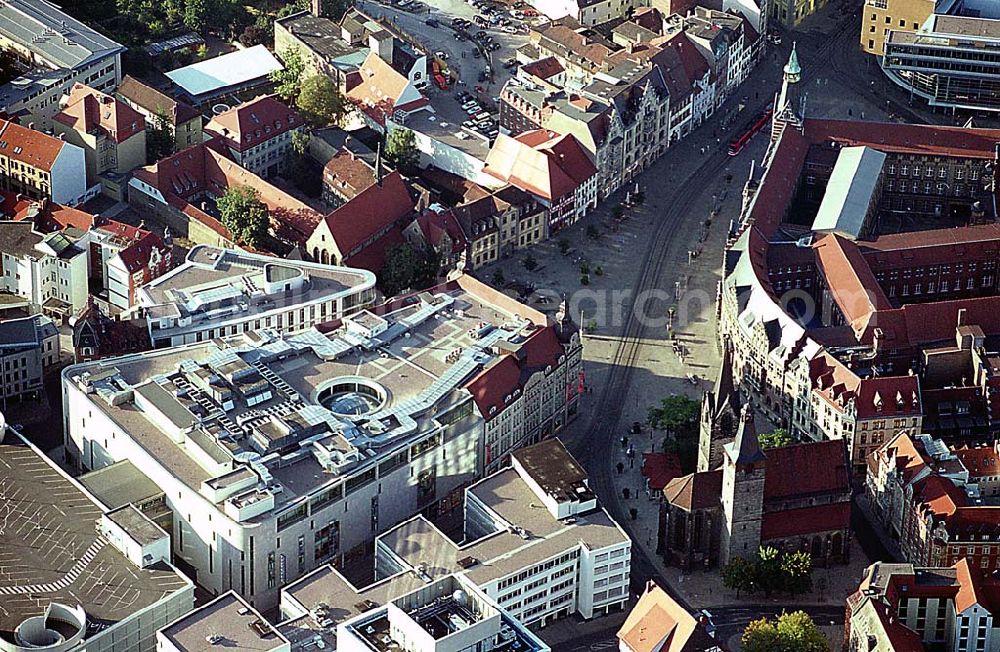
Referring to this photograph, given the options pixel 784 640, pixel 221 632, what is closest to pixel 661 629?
pixel 784 640

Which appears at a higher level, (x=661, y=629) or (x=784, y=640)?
(x=661, y=629)

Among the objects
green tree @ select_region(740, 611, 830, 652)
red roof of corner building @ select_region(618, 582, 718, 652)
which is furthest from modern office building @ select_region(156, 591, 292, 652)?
green tree @ select_region(740, 611, 830, 652)

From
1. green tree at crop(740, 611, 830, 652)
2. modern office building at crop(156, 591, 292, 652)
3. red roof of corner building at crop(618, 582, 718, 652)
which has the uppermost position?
red roof of corner building at crop(618, 582, 718, 652)

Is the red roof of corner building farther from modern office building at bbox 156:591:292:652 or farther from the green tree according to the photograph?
modern office building at bbox 156:591:292:652

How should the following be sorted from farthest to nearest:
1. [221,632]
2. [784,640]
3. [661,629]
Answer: [784,640], [661,629], [221,632]

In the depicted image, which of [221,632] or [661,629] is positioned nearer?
[221,632]

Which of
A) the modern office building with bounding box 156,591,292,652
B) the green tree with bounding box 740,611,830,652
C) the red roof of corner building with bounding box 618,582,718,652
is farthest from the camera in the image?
the green tree with bounding box 740,611,830,652

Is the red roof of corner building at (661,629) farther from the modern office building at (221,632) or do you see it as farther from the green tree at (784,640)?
the modern office building at (221,632)

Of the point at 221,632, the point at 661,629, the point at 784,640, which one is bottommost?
the point at 784,640

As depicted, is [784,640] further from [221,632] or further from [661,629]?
[221,632]

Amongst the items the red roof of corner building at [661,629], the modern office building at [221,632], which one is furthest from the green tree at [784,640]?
the modern office building at [221,632]

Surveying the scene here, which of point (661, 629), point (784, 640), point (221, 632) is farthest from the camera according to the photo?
point (784, 640)
